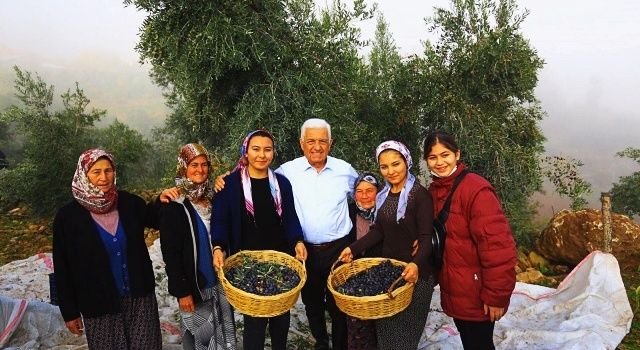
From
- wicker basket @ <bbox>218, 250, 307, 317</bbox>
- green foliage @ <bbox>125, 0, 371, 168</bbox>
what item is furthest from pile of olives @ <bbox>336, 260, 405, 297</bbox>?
green foliage @ <bbox>125, 0, 371, 168</bbox>

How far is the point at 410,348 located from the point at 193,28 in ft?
15.9

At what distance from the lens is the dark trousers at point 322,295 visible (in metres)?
3.60

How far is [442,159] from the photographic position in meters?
2.77

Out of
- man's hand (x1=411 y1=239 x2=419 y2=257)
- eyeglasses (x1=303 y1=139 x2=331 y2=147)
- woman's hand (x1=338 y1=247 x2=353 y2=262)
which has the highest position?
eyeglasses (x1=303 y1=139 x2=331 y2=147)

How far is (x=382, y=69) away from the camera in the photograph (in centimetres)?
1034

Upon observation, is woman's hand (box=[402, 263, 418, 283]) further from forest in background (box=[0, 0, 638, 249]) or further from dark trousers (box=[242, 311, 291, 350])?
forest in background (box=[0, 0, 638, 249])

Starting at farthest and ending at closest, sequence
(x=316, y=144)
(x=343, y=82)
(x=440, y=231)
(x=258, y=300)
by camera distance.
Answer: (x=343, y=82)
(x=316, y=144)
(x=440, y=231)
(x=258, y=300)

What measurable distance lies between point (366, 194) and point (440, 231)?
1.06 metres

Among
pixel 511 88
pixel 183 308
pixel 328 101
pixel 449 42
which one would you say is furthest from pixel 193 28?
pixel 511 88

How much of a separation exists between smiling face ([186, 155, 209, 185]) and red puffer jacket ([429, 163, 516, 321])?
1720 mm

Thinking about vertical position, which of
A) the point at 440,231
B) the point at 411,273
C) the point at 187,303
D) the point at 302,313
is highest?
the point at 440,231

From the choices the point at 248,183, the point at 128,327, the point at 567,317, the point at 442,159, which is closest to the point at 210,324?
the point at 128,327

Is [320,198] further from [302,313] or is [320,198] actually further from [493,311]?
[302,313]

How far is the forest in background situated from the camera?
5.77 meters
